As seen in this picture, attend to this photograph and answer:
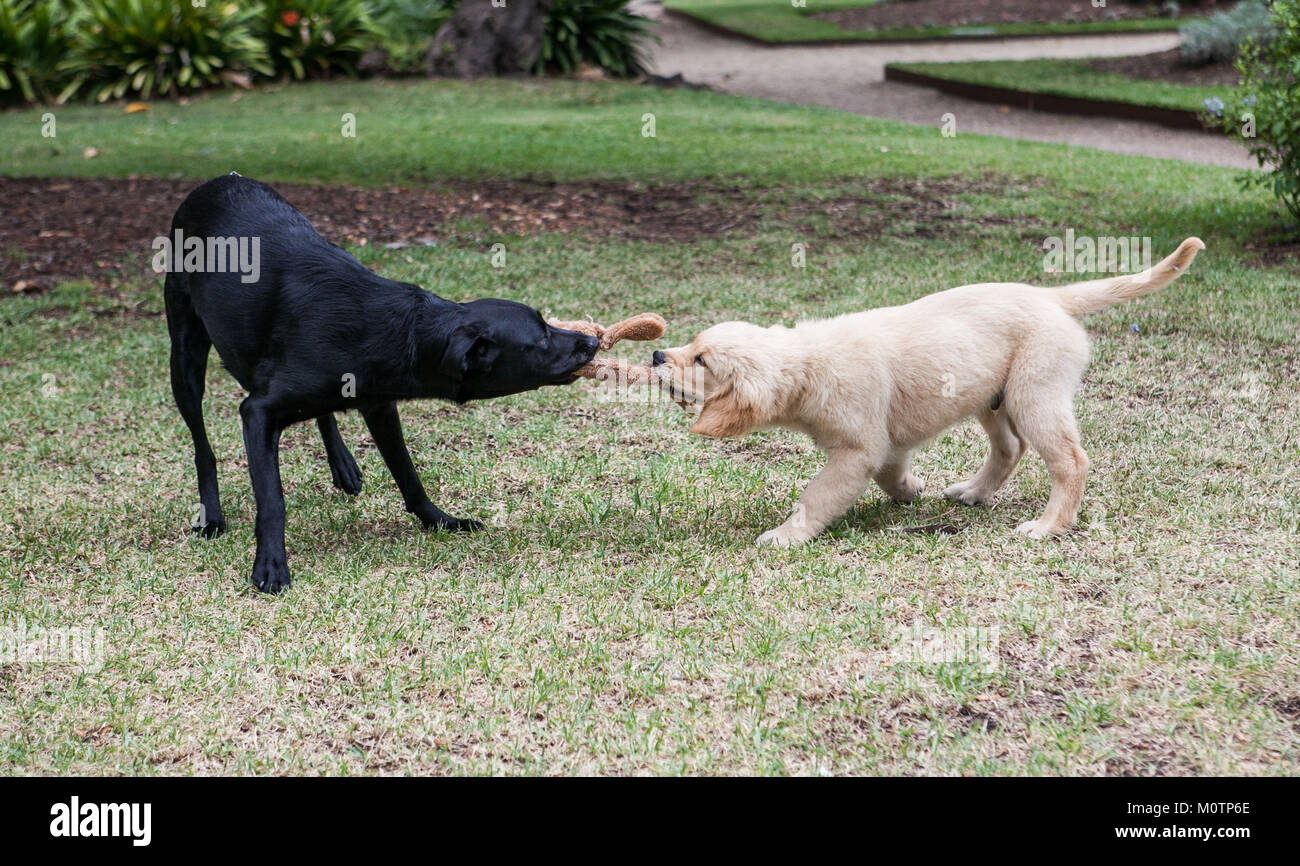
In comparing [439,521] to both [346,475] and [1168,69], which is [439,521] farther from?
[1168,69]

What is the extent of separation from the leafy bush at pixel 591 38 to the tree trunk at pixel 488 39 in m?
0.49

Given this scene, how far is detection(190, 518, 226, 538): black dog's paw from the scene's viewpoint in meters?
4.88

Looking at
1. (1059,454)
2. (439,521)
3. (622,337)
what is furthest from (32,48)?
(1059,454)

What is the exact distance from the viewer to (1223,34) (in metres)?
17.4

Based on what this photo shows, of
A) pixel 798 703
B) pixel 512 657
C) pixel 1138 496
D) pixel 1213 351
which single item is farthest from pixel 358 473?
pixel 1213 351

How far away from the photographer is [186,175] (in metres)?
11.7

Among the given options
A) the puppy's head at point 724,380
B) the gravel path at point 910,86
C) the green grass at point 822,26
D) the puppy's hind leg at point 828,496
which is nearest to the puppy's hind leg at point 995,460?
the puppy's hind leg at point 828,496

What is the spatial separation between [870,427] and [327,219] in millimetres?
6768

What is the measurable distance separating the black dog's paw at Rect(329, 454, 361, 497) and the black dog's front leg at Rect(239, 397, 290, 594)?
33.1 inches

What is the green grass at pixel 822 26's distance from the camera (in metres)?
23.0

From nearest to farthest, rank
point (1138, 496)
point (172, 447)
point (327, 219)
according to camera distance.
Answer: point (1138, 496), point (172, 447), point (327, 219)

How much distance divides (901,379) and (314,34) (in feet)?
55.0

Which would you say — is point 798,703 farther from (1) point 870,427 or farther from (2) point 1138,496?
(2) point 1138,496

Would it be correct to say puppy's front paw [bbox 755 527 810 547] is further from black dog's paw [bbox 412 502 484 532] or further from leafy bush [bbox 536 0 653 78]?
leafy bush [bbox 536 0 653 78]
